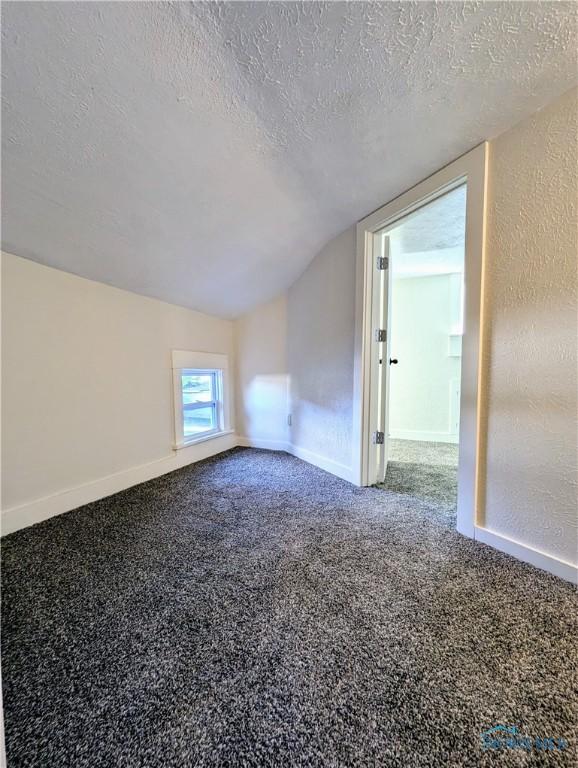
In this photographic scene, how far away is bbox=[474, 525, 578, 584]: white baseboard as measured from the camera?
1.07 meters

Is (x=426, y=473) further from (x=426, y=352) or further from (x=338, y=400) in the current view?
(x=426, y=352)

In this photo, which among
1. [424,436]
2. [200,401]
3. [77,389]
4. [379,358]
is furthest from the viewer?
[424,436]

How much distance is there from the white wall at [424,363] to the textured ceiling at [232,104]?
218cm

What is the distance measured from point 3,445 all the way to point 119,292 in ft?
3.51

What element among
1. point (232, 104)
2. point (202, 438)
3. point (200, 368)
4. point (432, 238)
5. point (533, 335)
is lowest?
point (202, 438)

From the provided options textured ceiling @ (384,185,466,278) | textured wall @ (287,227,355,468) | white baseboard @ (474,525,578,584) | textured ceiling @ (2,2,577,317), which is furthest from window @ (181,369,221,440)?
white baseboard @ (474,525,578,584)

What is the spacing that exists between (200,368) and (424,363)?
2.63 metres

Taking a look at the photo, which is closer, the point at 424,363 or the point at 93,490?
the point at 93,490

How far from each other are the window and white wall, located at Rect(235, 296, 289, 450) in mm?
253

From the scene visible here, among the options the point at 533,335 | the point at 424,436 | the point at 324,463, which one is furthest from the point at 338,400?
the point at 424,436

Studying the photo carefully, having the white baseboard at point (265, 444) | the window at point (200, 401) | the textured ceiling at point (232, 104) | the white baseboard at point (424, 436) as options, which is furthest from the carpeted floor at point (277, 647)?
the white baseboard at point (424, 436)

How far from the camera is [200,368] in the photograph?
2.65m

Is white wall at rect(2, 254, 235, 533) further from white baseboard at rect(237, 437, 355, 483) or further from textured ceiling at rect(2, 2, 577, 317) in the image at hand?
white baseboard at rect(237, 437, 355, 483)

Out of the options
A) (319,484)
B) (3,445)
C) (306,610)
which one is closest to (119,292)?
(3,445)
